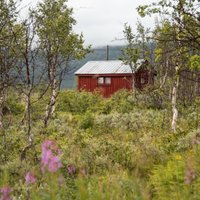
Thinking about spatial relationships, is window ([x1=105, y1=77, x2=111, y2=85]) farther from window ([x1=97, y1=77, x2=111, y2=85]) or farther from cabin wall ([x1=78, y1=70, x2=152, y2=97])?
cabin wall ([x1=78, y1=70, x2=152, y2=97])

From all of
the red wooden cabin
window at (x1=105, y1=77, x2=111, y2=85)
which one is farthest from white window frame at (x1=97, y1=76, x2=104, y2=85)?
window at (x1=105, y1=77, x2=111, y2=85)

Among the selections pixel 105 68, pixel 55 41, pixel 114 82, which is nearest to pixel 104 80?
pixel 114 82

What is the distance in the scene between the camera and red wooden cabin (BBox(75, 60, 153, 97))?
44750 millimetres

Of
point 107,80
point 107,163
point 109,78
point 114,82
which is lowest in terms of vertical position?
point 107,163

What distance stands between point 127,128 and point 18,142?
698cm

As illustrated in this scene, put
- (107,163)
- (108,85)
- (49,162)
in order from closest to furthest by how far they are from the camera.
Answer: (49,162) → (107,163) → (108,85)

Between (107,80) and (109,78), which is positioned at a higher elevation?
(109,78)

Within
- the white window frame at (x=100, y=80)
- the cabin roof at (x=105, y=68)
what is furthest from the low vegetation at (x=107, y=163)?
the cabin roof at (x=105, y=68)

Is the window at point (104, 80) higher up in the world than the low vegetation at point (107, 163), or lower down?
higher up

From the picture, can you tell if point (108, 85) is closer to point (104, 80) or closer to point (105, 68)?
point (104, 80)

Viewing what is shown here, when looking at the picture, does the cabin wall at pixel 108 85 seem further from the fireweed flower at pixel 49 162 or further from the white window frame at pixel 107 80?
the fireweed flower at pixel 49 162

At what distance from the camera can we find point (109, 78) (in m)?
46.5

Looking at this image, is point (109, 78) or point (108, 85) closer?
point (108, 85)

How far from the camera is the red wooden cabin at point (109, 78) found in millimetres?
44750
